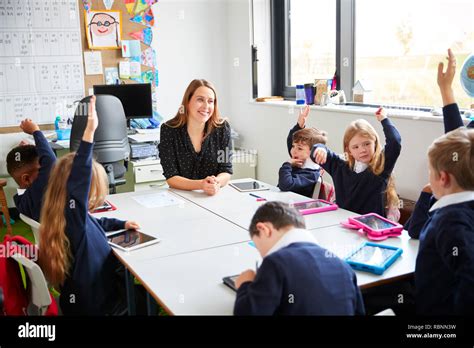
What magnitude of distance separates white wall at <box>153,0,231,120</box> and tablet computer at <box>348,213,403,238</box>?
Result: 363 centimetres

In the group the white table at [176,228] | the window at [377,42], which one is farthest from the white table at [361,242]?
the window at [377,42]

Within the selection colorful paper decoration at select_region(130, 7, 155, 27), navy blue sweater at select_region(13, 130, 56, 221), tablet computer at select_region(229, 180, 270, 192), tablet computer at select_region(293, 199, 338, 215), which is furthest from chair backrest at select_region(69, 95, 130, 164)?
tablet computer at select_region(293, 199, 338, 215)

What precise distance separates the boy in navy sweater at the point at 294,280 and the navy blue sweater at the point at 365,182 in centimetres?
125

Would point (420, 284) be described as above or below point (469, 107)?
below

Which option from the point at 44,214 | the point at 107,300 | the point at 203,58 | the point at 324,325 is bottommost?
the point at 107,300

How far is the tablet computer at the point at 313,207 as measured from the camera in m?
2.54

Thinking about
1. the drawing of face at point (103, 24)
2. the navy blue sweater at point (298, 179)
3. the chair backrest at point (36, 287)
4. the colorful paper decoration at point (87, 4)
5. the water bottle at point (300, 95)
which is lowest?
the chair backrest at point (36, 287)

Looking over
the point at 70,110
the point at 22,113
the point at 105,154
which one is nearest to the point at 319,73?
the point at 105,154

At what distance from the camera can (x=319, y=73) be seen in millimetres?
4875

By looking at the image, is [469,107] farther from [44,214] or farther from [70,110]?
[70,110]

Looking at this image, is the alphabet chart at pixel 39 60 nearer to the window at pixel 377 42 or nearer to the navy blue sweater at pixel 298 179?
the window at pixel 377 42

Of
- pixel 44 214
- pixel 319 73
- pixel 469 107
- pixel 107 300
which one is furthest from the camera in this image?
pixel 319 73

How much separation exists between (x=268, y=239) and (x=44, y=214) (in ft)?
3.00

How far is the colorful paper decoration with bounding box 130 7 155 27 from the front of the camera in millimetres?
5266
